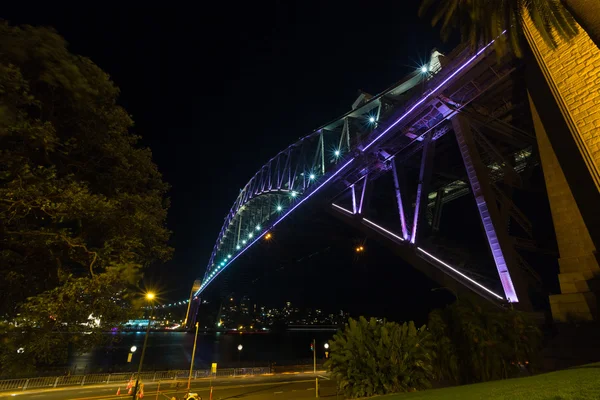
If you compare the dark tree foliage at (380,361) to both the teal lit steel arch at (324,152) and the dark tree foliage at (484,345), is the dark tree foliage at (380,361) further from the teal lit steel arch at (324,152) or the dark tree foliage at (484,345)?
the teal lit steel arch at (324,152)

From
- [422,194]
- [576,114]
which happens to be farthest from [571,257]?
[422,194]

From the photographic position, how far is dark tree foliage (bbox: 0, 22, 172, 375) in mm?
7254

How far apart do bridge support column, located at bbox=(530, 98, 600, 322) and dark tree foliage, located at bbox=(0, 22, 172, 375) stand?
15.3 m

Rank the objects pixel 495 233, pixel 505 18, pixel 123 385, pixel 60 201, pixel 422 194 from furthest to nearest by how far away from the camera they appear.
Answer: pixel 123 385 < pixel 422 194 < pixel 495 233 < pixel 505 18 < pixel 60 201

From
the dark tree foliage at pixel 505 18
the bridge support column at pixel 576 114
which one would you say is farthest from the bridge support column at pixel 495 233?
the dark tree foliage at pixel 505 18

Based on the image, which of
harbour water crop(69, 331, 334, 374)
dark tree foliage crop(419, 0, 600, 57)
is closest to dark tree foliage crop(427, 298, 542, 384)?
dark tree foliage crop(419, 0, 600, 57)

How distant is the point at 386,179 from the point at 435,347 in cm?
2845

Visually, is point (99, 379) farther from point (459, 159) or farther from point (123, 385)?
point (459, 159)

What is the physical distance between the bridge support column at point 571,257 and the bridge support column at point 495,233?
1998 mm

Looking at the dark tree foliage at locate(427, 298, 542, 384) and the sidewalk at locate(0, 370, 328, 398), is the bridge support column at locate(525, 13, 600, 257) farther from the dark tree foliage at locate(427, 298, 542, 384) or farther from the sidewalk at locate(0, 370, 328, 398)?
the sidewalk at locate(0, 370, 328, 398)

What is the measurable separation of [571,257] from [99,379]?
1411 inches

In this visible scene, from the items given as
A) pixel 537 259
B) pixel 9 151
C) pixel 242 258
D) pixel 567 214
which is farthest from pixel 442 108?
pixel 242 258

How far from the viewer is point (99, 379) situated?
2773 cm

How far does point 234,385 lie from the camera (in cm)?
2755
